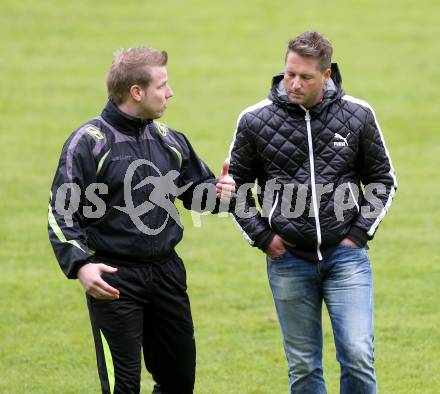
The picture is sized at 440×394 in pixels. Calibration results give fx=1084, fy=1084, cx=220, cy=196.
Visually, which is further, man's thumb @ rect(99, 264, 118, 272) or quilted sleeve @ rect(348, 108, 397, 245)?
quilted sleeve @ rect(348, 108, 397, 245)

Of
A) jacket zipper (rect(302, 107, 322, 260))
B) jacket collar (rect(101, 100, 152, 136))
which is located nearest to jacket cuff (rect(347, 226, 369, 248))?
jacket zipper (rect(302, 107, 322, 260))

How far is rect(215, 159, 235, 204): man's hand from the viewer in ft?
19.3

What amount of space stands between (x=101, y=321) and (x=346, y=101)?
1.80 m

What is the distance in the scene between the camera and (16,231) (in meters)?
11.9

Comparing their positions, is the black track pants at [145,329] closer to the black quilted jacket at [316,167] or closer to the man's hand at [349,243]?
the black quilted jacket at [316,167]

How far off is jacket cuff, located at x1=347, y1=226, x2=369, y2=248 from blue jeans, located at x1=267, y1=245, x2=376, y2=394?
0.04 meters

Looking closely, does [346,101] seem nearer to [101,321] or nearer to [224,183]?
[224,183]

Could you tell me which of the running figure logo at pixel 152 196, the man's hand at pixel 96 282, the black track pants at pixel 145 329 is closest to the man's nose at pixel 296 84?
the running figure logo at pixel 152 196

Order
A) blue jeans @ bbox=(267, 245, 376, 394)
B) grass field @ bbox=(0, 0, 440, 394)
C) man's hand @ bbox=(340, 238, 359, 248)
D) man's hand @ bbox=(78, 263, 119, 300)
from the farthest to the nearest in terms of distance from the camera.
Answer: grass field @ bbox=(0, 0, 440, 394), man's hand @ bbox=(340, 238, 359, 248), blue jeans @ bbox=(267, 245, 376, 394), man's hand @ bbox=(78, 263, 119, 300)

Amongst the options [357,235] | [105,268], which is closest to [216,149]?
[357,235]

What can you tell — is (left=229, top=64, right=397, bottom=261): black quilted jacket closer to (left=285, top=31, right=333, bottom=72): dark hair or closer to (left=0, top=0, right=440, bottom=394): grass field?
(left=285, top=31, right=333, bottom=72): dark hair

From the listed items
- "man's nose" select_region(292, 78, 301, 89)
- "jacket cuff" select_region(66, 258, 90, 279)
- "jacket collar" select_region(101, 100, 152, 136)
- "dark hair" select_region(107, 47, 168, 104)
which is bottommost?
"jacket cuff" select_region(66, 258, 90, 279)

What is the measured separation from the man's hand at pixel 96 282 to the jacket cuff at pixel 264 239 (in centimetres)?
91

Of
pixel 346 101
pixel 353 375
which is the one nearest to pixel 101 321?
pixel 353 375
